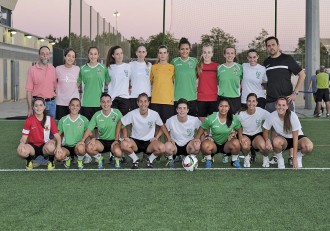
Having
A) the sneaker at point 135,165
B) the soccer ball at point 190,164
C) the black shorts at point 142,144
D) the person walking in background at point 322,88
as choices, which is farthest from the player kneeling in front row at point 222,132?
the person walking in background at point 322,88

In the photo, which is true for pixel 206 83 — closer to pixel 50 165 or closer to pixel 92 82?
pixel 92 82

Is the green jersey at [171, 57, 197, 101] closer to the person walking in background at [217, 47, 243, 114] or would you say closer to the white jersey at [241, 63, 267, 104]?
the person walking in background at [217, 47, 243, 114]

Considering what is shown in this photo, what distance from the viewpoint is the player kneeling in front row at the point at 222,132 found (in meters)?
6.94

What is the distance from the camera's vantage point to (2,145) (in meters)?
9.57

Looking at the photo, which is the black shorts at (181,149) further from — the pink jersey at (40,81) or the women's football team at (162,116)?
the pink jersey at (40,81)

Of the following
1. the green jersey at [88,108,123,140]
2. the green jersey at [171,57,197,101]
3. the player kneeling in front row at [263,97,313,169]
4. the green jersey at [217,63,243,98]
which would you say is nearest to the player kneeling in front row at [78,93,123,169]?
the green jersey at [88,108,123,140]

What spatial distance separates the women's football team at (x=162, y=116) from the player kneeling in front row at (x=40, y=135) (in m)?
0.01

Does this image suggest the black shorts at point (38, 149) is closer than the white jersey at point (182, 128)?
Yes

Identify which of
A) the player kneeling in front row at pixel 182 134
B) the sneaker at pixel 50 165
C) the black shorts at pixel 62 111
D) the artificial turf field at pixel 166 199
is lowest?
the artificial turf field at pixel 166 199

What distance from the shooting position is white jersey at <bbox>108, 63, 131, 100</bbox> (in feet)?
24.6

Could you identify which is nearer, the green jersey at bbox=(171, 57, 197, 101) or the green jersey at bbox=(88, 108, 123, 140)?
the green jersey at bbox=(88, 108, 123, 140)

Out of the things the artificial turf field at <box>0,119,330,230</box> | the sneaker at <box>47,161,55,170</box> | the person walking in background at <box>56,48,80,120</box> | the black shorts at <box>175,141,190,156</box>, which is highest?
the person walking in background at <box>56,48,80,120</box>

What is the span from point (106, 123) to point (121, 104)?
1.88 ft

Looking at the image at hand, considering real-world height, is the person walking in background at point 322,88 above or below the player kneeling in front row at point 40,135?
above
